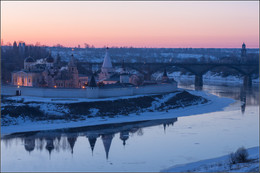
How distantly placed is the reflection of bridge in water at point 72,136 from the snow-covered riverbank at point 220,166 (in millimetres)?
4751

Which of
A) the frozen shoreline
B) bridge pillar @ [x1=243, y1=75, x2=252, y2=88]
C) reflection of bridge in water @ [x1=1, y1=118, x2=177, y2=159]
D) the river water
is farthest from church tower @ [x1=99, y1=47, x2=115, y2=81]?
bridge pillar @ [x1=243, y1=75, x2=252, y2=88]

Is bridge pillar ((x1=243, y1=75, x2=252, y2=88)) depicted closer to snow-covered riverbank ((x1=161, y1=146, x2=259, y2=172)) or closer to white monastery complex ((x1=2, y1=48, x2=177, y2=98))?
white monastery complex ((x1=2, y1=48, x2=177, y2=98))

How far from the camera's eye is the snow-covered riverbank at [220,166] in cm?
1914

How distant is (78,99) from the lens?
3934cm

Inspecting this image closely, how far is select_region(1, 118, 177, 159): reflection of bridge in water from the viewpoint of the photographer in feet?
84.0

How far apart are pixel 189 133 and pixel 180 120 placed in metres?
6.14

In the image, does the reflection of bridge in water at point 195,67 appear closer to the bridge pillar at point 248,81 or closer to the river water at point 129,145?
the bridge pillar at point 248,81

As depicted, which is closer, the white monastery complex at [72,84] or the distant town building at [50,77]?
the white monastery complex at [72,84]

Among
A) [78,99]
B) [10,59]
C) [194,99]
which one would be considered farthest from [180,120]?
[10,59]

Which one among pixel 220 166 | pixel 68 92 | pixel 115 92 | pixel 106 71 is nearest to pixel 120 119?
pixel 115 92

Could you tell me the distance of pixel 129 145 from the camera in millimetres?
25797

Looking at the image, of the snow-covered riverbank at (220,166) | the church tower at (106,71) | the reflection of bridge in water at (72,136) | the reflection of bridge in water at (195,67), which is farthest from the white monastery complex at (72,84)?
the reflection of bridge in water at (195,67)

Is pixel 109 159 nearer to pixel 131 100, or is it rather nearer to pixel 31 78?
pixel 131 100

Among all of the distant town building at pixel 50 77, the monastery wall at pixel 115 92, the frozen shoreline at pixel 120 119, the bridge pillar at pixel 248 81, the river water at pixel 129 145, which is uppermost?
the distant town building at pixel 50 77
